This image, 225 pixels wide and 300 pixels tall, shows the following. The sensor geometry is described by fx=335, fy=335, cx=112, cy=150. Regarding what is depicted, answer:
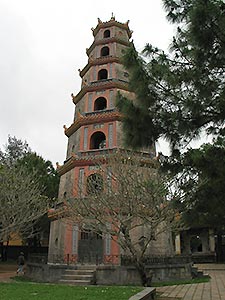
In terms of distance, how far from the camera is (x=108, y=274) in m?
13.2

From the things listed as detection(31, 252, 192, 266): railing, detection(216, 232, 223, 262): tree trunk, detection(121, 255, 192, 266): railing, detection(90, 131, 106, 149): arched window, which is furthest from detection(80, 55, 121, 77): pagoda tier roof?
detection(216, 232, 223, 262): tree trunk

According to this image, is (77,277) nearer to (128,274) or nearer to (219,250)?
(128,274)

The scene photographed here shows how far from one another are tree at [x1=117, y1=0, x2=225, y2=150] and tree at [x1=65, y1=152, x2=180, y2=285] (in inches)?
135

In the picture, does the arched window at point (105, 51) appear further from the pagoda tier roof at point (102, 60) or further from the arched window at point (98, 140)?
the arched window at point (98, 140)

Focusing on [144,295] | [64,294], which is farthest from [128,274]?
[144,295]

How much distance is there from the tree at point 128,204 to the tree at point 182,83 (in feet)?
11.2

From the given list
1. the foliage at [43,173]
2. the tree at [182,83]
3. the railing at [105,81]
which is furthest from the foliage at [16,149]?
the tree at [182,83]

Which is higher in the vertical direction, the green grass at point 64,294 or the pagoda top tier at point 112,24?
the pagoda top tier at point 112,24

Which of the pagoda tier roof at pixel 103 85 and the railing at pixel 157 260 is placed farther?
the pagoda tier roof at pixel 103 85

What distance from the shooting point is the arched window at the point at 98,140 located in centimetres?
1838

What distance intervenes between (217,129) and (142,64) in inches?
82.3

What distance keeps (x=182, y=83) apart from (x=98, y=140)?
12.7 meters

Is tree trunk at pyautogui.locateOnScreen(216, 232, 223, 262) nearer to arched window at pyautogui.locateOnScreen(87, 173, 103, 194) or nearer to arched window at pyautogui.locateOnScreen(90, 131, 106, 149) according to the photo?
arched window at pyautogui.locateOnScreen(90, 131, 106, 149)

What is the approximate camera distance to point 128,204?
11383mm
